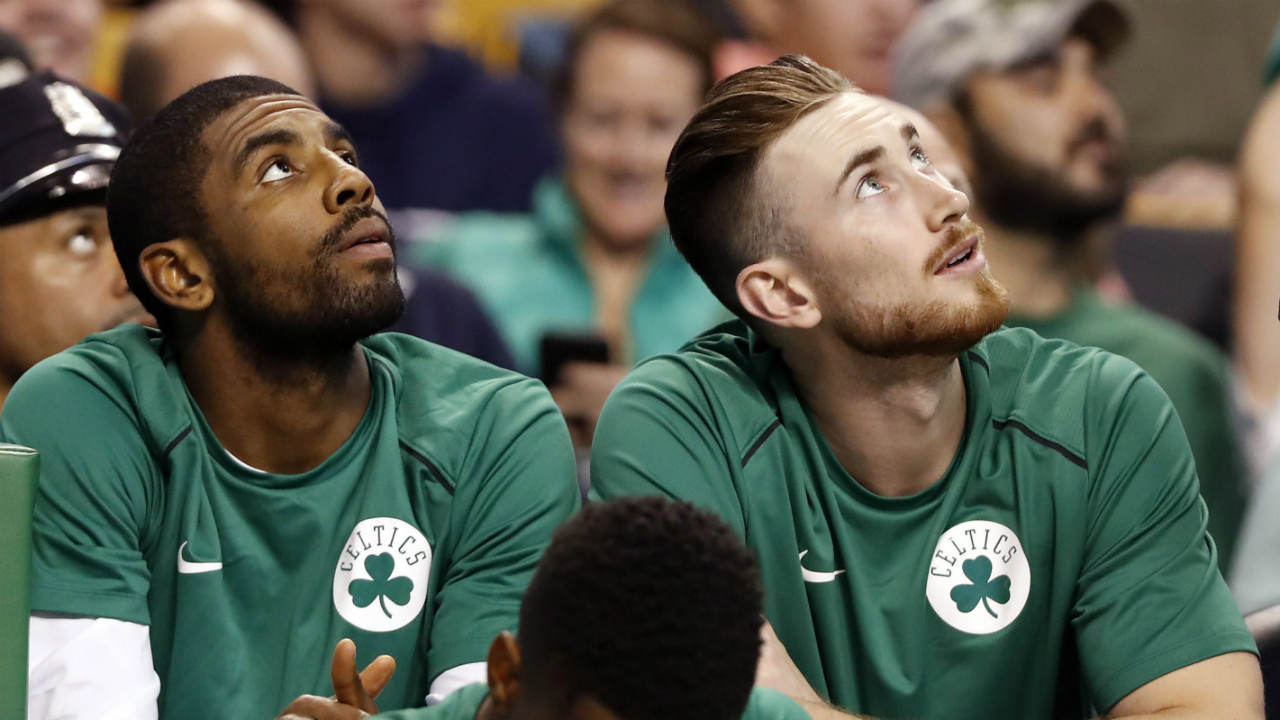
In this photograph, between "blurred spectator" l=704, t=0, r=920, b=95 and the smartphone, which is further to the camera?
"blurred spectator" l=704, t=0, r=920, b=95

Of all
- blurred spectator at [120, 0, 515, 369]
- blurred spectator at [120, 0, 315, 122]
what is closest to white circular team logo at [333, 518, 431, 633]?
blurred spectator at [120, 0, 515, 369]

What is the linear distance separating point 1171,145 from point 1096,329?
5.19 feet

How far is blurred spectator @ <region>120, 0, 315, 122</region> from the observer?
3539 millimetres

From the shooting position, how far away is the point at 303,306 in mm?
2070

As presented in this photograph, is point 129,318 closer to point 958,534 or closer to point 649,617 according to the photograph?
→ point 958,534

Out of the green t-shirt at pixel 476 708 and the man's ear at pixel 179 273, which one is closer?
the green t-shirt at pixel 476 708

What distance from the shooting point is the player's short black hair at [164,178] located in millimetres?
2105

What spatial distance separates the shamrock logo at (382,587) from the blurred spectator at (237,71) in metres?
1.44

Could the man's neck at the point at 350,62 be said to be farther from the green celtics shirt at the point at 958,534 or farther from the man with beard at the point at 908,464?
the green celtics shirt at the point at 958,534

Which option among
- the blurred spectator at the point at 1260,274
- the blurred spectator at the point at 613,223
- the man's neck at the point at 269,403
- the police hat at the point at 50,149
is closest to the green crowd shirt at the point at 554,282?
the blurred spectator at the point at 613,223

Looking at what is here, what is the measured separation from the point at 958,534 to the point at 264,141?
0.98 m

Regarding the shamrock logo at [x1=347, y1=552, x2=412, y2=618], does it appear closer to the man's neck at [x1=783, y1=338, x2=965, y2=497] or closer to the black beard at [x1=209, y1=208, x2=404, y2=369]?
the black beard at [x1=209, y1=208, x2=404, y2=369]

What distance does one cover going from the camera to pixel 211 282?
2.12 m

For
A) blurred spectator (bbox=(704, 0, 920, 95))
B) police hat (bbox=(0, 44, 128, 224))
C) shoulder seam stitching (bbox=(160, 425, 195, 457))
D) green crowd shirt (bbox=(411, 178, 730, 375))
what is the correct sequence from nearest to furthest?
shoulder seam stitching (bbox=(160, 425, 195, 457)) → police hat (bbox=(0, 44, 128, 224)) → green crowd shirt (bbox=(411, 178, 730, 375)) → blurred spectator (bbox=(704, 0, 920, 95))
